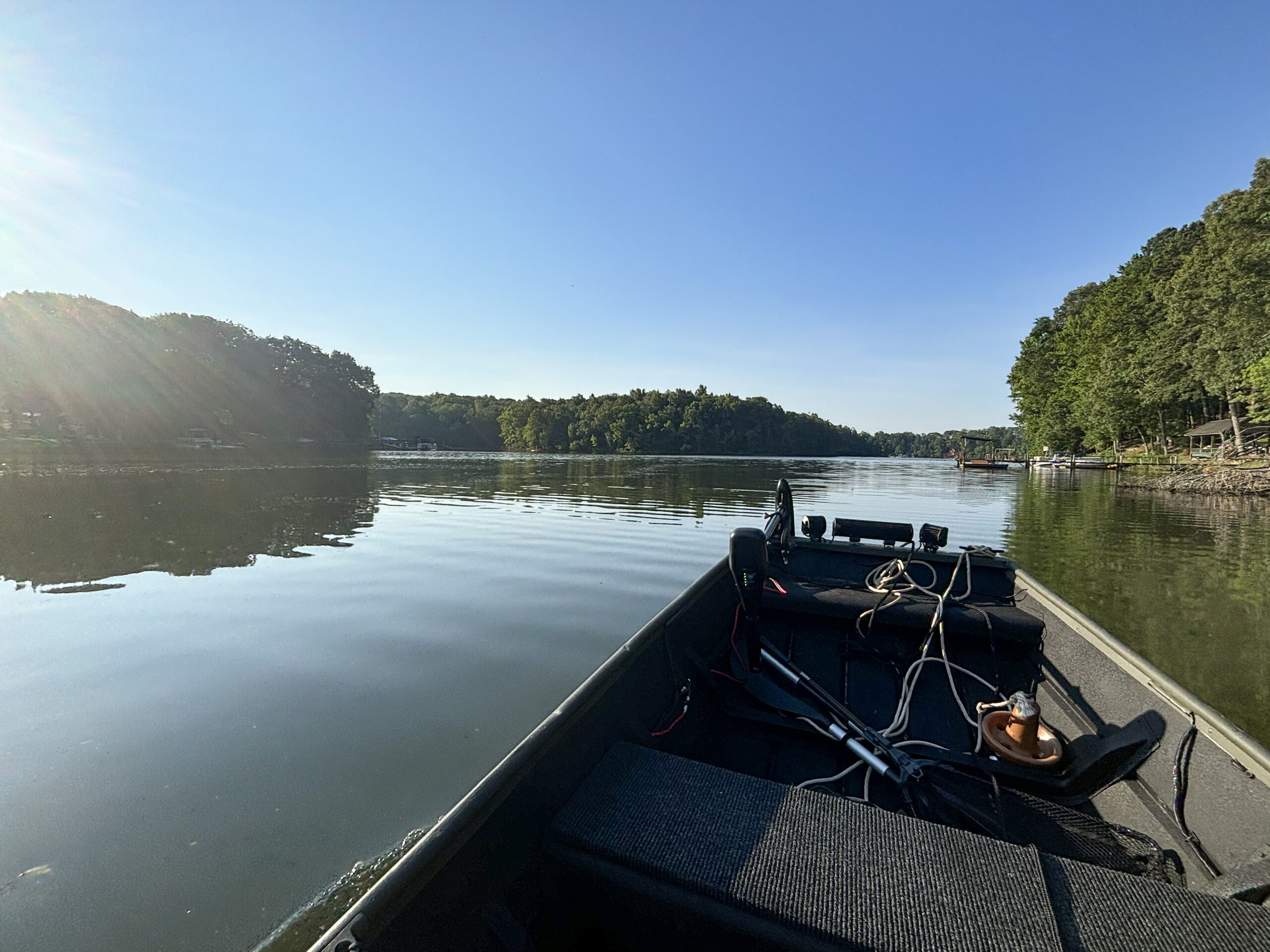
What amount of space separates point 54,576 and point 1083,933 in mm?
11848

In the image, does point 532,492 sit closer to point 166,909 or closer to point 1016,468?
point 166,909

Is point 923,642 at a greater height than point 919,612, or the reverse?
point 919,612

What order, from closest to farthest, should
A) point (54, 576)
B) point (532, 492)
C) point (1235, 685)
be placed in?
1. point (1235, 685)
2. point (54, 576)
3. point (532, 492)

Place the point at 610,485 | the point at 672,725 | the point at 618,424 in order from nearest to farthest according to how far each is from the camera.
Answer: the point at 672,725 → the point at 610,485 → the point at 618,424

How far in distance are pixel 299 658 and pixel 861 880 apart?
215 inches

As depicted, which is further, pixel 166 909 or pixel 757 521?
pixel 757 521

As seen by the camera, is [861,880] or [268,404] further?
[268,404]

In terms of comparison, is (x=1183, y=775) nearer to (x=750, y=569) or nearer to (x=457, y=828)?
(x=750, y=569)

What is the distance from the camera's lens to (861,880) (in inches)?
62.5

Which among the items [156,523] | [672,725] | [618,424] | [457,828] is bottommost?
[156,523]

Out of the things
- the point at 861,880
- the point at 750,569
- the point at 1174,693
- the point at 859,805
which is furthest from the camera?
the point at 750,569

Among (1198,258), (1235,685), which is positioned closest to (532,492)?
(1235,685)

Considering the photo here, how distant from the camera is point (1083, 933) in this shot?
1420 millimetres

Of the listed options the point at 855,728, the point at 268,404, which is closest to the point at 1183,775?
the point at 855,728
